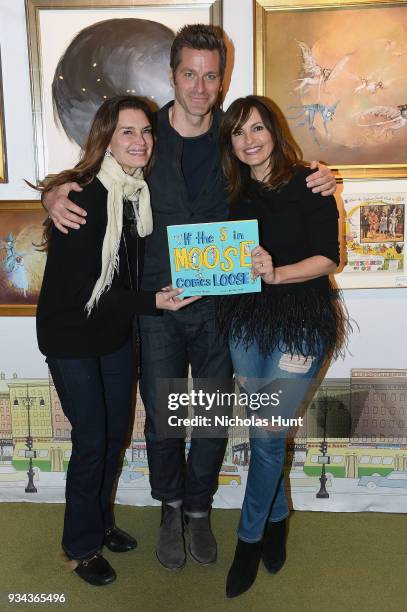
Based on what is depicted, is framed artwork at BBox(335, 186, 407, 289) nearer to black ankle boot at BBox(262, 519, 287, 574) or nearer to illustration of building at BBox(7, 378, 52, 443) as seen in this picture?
black ankle boot at BBox(262, 519, 287, 574)

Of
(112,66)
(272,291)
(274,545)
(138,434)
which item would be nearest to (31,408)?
(138,434)

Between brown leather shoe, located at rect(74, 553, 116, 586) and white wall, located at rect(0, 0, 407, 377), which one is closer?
brown leather shoe, located at rect(74, 553, 116, 586)

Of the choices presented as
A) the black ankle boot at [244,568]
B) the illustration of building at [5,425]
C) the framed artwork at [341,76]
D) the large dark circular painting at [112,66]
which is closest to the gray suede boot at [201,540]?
the black ankle boot at [244,568]

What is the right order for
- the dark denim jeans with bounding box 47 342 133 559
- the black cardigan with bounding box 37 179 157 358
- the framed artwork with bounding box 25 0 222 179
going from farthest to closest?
the framed artwork with bounding box 25 0 222 179 < the dark denim jeans with bounding box 47 342 133 559 < the black cardigan with bounding box 37 179 157 358

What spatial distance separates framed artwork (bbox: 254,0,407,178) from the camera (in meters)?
Result: 2.37

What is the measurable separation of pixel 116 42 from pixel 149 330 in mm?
1202

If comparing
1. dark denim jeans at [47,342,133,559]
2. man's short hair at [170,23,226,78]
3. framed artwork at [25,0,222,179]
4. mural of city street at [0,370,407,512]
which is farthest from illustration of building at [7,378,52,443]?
man's short hair at [170,23,226,78]

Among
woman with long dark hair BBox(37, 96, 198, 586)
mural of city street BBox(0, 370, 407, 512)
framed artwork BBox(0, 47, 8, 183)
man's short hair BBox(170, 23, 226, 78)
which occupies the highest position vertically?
man's short hair BBox(170, 23, 226, 78)

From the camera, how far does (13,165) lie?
8.28 ft

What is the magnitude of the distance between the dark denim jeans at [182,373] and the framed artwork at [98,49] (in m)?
0.95

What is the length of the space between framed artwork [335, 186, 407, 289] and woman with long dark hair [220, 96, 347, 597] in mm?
506

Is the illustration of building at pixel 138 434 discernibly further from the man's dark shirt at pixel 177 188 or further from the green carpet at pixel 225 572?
the man's dark shirt at pixel 177 188

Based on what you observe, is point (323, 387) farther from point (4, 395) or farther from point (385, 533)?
point (4, 395)

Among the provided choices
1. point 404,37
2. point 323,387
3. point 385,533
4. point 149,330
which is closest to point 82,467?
point 149,330
